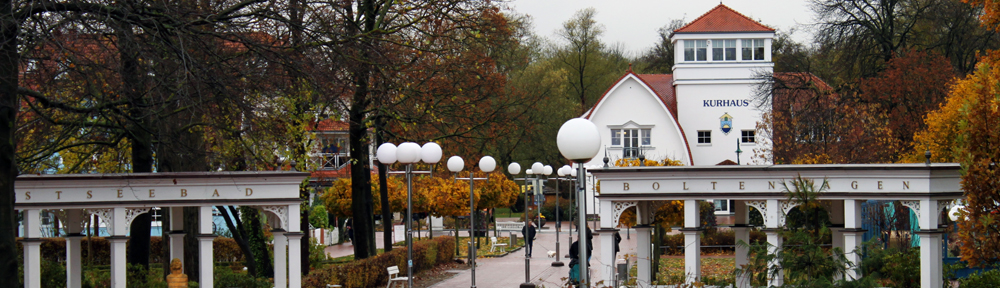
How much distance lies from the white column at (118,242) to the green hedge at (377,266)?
4122mm

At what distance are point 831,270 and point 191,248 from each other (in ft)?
41.3

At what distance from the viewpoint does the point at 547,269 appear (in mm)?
27031

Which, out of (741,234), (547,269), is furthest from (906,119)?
(741,234)

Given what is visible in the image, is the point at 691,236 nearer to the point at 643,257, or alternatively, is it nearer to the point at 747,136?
the point at 643,257

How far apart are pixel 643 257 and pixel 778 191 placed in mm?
2987

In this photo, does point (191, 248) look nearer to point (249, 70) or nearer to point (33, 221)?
point (33, 221)

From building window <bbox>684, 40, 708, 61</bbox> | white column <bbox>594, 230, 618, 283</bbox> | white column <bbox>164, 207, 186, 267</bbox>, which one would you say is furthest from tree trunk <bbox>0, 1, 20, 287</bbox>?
building window <bbox>684, 40, 708, 61</bbox>

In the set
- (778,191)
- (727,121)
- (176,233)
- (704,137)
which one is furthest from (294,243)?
(704,137)

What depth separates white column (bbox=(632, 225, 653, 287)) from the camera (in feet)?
51.3

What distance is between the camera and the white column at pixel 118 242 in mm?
13727

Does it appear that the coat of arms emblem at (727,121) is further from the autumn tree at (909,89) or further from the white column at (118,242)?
the white column at (118,242)

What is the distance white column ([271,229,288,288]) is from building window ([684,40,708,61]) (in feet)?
126

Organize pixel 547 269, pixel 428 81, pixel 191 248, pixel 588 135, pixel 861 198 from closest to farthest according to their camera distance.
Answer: pixel 588 135 → pixel 861 198 → pixel 191 248 → pixel 428 81 → pixel 547 269

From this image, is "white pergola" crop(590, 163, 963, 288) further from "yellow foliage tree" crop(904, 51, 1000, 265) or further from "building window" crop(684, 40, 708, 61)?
"building window" crop(684, 40, 708, 61)
